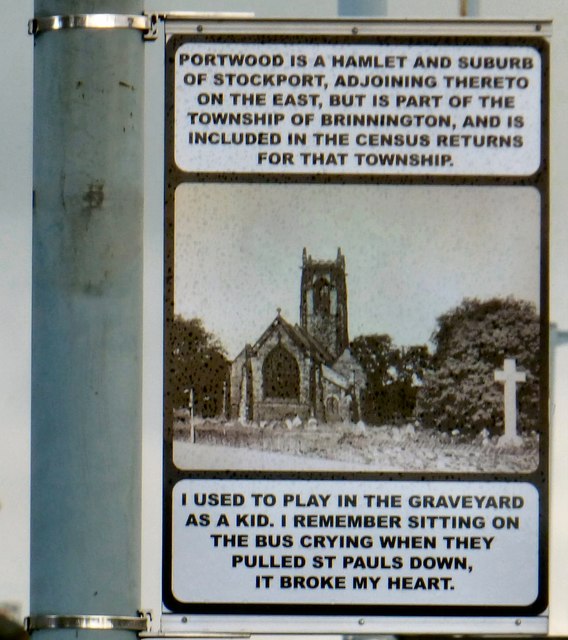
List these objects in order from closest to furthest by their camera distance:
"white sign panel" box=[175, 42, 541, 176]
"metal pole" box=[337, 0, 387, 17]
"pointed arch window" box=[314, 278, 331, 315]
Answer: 1. "pointed arch window" box=[314, 278, 331, 315]
2. "white sign panel" box=[175, 42, 541, 176]
3. "metal pole" box=[337, 0, 387, 17]

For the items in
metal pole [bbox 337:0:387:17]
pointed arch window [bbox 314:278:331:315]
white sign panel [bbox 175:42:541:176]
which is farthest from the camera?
metal pole [bbox 337:0:387:17]

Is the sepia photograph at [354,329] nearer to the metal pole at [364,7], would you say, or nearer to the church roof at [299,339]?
the church roof at [299,339]

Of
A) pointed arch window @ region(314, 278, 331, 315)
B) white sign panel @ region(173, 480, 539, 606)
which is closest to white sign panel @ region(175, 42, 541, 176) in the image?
pointed arch window @ region(314, 278, 331, 315)

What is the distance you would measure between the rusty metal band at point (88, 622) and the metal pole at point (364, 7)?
6.32 metres

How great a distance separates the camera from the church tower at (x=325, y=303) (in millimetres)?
3242

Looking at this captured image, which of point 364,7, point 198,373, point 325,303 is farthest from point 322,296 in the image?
point 364,7

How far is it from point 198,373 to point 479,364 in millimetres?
505

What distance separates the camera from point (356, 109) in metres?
3.41

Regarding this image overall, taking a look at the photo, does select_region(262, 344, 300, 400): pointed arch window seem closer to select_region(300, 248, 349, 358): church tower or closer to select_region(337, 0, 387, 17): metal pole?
select_region(300, 248, 349, 358): church tower

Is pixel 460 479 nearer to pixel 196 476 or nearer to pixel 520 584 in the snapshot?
pixel 520 584

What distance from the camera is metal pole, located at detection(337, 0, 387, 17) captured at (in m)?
9.28

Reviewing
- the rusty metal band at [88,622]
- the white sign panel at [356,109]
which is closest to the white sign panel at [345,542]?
the rusty metal band at [88,622]

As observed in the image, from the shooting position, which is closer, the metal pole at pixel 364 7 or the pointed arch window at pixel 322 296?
the pointed arch window at pixel 322 296

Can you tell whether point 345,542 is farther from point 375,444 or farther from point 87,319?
point 87,319
